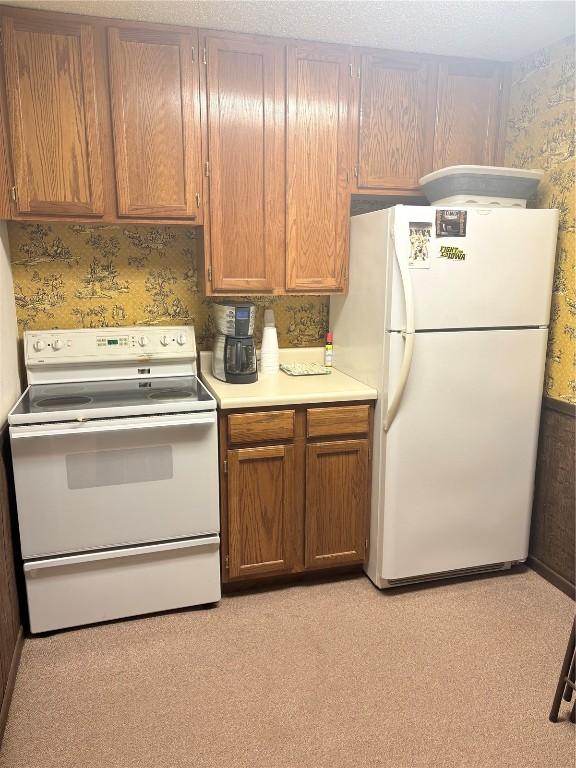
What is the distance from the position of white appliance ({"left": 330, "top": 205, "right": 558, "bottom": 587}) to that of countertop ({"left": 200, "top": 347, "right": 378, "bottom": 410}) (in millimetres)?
97

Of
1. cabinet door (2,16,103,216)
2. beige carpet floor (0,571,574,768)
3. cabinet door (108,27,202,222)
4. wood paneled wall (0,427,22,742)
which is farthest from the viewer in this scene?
cabinet door (108,27,202,222)

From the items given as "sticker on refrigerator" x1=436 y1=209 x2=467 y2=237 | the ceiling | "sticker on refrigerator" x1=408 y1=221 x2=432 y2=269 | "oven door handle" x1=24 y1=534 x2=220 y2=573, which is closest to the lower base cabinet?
"oven door handle" x1=24 y1=534 x2=220 y2=573

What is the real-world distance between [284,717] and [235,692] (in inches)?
7.7

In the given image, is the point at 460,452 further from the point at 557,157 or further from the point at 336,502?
the point at 557,157

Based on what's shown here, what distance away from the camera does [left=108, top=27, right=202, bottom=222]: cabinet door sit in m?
2.15

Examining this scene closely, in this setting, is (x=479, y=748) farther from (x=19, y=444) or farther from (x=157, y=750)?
(x=19, y=444)

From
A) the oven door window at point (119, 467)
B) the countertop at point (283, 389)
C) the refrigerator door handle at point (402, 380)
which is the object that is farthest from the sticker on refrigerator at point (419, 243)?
the oven door window at point (119, 467)

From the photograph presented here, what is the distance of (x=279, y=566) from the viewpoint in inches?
94.2

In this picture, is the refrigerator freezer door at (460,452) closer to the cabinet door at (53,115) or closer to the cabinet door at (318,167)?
the cabinet door at (318,167)

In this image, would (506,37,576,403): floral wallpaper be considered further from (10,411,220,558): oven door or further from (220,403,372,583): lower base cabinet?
(10,411,220,558): oven door

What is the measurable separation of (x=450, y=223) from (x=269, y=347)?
3.32 feet

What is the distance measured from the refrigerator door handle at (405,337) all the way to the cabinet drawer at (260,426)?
0.42 m

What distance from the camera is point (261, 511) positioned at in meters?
2.33

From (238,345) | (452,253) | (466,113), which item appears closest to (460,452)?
(452,253)
